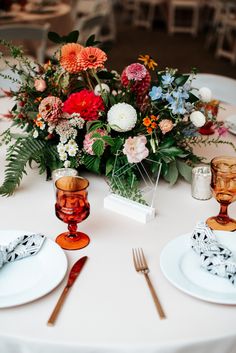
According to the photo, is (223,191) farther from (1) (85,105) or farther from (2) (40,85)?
(2) (40,85)

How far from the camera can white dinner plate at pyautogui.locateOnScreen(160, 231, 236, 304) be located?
3.24 feet

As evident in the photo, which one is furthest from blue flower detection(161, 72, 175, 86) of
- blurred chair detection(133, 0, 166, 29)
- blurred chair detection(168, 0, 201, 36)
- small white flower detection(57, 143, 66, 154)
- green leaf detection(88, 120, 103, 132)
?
blurred chair detection(133, 0, 166, 29)

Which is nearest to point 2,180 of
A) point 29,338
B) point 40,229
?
point 40,229

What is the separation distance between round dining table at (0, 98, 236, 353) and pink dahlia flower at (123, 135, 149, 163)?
6.3 inches

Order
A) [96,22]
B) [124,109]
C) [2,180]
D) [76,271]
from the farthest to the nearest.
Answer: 1. [96,22]
2. [2,180]
3. [124,109]
4. [76,271]

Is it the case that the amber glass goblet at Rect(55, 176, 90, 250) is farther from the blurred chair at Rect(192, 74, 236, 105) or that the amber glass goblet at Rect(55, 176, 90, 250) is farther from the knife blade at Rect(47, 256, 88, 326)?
the blurred chair at Rect(192, 74, 236, 105)

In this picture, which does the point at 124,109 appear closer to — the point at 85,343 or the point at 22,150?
the point at 22,150

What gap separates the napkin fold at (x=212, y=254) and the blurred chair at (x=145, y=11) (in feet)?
24.3

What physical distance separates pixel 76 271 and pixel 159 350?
28cm

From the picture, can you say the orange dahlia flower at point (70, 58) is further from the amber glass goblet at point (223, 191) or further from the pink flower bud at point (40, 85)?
the amber glass goblet at point (223, 191)

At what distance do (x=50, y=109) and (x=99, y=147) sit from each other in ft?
0.55

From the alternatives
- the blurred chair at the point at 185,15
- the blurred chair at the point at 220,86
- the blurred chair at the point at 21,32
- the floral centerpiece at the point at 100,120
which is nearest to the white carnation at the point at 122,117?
the floral centerpiece at the point at 100,120

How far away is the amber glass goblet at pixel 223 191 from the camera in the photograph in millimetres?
1229

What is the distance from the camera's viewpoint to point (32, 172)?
1.57m
